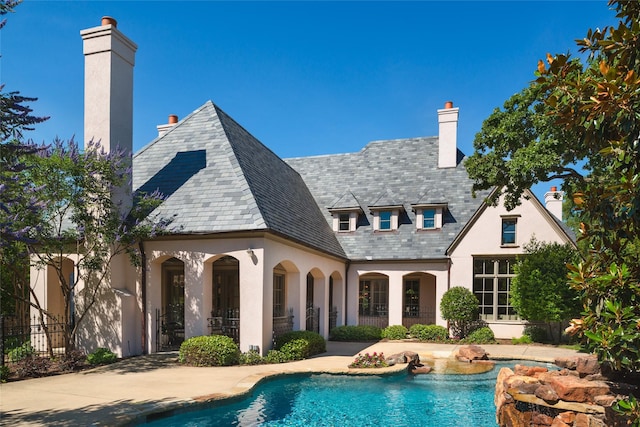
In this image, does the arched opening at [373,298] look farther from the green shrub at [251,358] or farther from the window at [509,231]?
the green shrub at [251,358]

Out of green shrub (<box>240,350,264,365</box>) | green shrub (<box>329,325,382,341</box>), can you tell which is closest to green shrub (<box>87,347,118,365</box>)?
green shrub (<box>240,350,264,365</box>)

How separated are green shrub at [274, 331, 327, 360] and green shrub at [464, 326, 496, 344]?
7617 mm

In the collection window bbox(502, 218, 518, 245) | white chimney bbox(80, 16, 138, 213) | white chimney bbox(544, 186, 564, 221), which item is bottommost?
window bbox(502, 218, 518, 245)

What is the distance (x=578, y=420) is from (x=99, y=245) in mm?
12411

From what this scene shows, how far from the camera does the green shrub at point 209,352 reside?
12.8m

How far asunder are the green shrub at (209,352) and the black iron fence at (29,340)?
361 centimetres

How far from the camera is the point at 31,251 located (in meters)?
12.7

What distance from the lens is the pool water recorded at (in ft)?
28.8

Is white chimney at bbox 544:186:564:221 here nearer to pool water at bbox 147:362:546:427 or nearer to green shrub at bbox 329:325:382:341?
green shrub at bbox 329:325:382:341

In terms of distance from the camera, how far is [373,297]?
23.9 metres

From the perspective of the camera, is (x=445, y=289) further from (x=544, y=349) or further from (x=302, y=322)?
(x=302, y=322)

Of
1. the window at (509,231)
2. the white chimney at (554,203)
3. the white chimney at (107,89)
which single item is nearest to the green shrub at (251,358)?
the white chimney at (107,89)

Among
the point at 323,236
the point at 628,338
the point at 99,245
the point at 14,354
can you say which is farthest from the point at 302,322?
the point at 628,338

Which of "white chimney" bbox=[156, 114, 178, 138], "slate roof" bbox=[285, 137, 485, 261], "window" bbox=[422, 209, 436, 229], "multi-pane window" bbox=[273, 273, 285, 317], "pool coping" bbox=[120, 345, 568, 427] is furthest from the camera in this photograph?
"white chimney" bbox=[156, 114, 178, 138]
